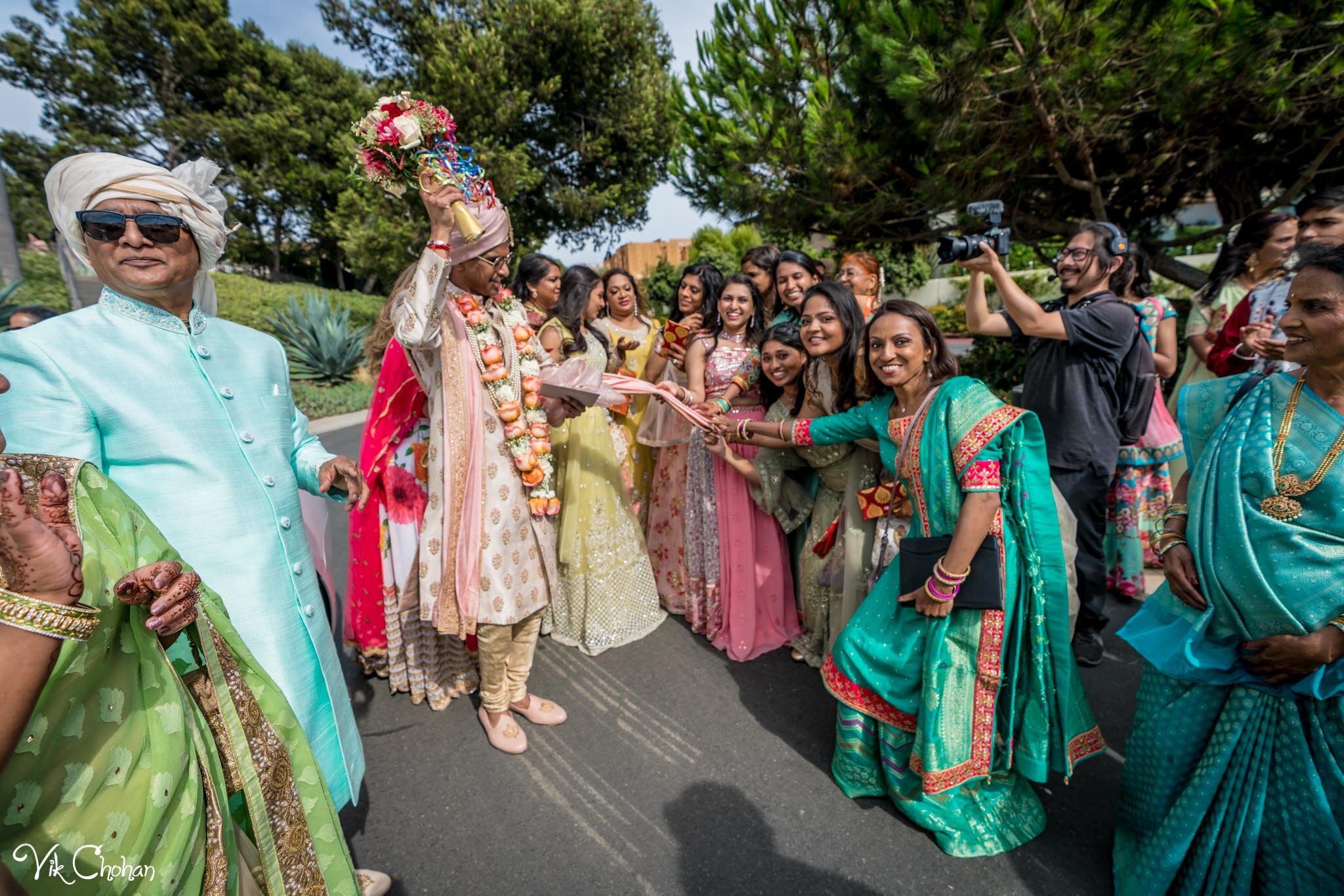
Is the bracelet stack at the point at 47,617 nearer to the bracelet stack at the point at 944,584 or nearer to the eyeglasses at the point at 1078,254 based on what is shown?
the bracelet stack at the point at 944,584

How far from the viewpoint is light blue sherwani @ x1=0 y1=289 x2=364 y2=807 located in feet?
4.07

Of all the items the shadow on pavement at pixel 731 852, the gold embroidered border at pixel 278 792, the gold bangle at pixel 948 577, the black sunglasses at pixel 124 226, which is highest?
the black sunglasses at pixel 124 226

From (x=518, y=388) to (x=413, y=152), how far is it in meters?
0.87

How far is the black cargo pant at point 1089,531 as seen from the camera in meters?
2.73

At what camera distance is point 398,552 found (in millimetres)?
2645

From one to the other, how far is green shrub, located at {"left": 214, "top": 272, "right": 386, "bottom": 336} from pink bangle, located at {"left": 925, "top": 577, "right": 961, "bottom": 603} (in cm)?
1248

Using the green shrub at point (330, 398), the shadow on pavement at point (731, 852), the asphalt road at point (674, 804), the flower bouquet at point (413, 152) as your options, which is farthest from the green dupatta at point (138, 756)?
the green shrub at point (330, 398)

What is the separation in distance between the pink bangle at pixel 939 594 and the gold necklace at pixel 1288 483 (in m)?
0.74

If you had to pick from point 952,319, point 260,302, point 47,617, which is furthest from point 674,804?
point 952,319

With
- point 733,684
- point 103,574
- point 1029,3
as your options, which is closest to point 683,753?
point 733,684

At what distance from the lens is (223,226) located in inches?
59.3

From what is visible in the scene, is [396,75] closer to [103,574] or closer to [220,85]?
[220,85]

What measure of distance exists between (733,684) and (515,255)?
17.7 metres

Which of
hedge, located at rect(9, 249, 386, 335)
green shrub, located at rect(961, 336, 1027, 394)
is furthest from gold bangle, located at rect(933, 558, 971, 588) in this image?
hedge, located at rect(9, 249, 386, 335)
